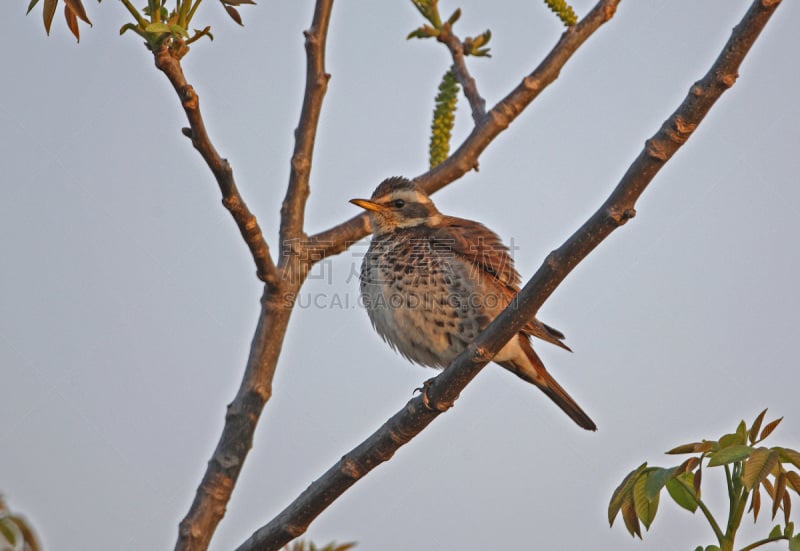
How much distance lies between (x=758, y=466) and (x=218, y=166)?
2.71 m

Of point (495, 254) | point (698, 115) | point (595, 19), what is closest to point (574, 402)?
point (495, 254)

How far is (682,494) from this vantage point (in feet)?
12.2

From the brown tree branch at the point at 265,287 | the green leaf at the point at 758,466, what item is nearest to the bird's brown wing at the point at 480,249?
the brown tree branch at the point at 265,287

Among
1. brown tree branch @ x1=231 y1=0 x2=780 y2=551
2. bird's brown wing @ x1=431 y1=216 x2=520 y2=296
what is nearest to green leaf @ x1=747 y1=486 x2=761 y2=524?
brown tree branch @ x1=231 y1=0 x2=780 y2=551

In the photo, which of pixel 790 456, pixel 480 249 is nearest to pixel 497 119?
pixel 480 249

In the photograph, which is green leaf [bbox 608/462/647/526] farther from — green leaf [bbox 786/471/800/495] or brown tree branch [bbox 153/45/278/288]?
brown tree branch [bbox 153/45/278/288]

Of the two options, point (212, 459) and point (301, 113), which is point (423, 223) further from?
point (212, 459)

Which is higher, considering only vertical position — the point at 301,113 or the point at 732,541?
the point at 301,113

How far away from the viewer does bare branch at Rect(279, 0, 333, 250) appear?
584 cm

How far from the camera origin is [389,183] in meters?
8.27

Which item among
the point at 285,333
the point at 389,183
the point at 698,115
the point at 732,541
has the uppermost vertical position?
the point at 389,183

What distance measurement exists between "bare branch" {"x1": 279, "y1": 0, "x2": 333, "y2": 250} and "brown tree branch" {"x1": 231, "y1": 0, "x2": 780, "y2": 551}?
1467mm

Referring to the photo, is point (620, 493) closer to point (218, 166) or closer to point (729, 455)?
point (729, 455)

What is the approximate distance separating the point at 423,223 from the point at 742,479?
16.1ft
